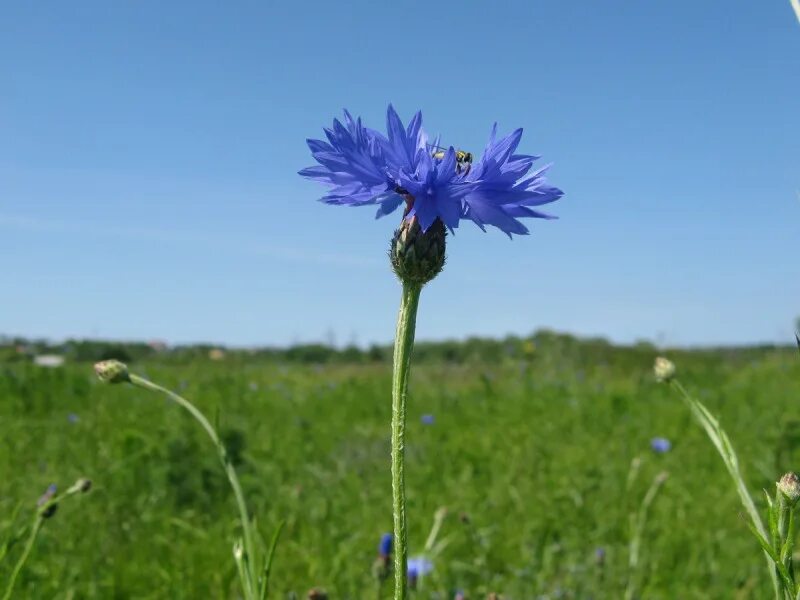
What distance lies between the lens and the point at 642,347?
10.5m

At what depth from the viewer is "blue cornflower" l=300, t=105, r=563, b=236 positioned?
916mm

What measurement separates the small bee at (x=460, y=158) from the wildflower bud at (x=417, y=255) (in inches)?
3.8

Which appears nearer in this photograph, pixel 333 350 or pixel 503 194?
pixel 503 194

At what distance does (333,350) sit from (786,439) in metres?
9.01

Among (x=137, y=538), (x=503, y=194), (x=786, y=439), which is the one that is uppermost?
(x=503, y=194)

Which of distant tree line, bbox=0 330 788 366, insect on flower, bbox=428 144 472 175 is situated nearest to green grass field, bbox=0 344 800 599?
insect on flower, bbox=428 144 472 175

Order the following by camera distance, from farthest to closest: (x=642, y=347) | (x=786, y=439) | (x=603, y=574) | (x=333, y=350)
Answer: (x=333, y=350) → (x=642, y=347) → (x=786, y=439) → (x=603, y=574)

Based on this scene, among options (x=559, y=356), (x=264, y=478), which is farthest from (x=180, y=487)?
(x=559, y=356)

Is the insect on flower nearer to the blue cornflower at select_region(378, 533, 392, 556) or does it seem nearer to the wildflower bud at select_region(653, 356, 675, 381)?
the wildflower bud at select_region(653, 356, 675, 381)

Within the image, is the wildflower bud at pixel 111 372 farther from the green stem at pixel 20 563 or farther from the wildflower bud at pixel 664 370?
the wildflower bud at pixel 664 370

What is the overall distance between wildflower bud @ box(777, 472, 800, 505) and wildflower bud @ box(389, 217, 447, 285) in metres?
0.42

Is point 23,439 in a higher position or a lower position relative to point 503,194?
lower

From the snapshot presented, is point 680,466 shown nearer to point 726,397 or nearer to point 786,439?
point 786,439

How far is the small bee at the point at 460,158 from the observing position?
1.01 meters
